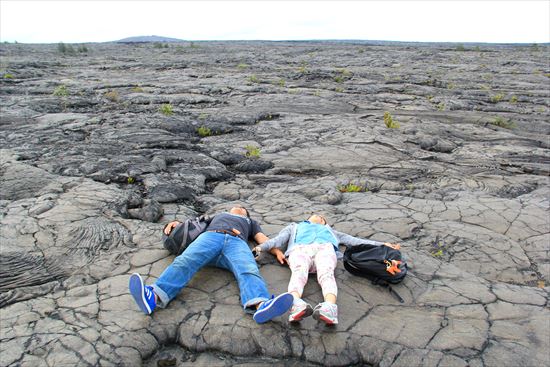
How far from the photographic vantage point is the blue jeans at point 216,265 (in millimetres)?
3688

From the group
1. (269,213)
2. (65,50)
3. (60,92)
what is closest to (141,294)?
(269,213)

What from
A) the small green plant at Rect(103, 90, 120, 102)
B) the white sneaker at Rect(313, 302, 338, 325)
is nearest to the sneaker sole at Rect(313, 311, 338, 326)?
the white sneaker at Rect(313, 302, 338, 325)

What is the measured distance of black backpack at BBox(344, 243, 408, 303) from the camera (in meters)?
4.14

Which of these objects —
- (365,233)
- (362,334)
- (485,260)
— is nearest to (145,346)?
(362,334)

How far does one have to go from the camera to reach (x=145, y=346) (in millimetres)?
3295

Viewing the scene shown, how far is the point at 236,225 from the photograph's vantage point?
15.3 feet

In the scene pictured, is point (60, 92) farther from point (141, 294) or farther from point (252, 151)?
point (141, 294)

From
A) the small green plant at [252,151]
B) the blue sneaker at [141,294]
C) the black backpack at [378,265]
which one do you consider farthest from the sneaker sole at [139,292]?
the small green plant at [252,151]

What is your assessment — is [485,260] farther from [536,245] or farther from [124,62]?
[124,62]

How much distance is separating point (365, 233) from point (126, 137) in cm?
641

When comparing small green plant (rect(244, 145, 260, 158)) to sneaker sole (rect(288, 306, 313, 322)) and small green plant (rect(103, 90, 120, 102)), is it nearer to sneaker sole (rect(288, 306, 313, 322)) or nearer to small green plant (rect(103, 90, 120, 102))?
sneaker sole (rect(288, 306, 313, 322))

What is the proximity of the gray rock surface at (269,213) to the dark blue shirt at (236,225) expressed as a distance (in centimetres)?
51

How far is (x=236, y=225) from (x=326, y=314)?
1.64m

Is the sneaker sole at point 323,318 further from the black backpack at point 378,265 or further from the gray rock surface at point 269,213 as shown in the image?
the black backpack at point 378,265
